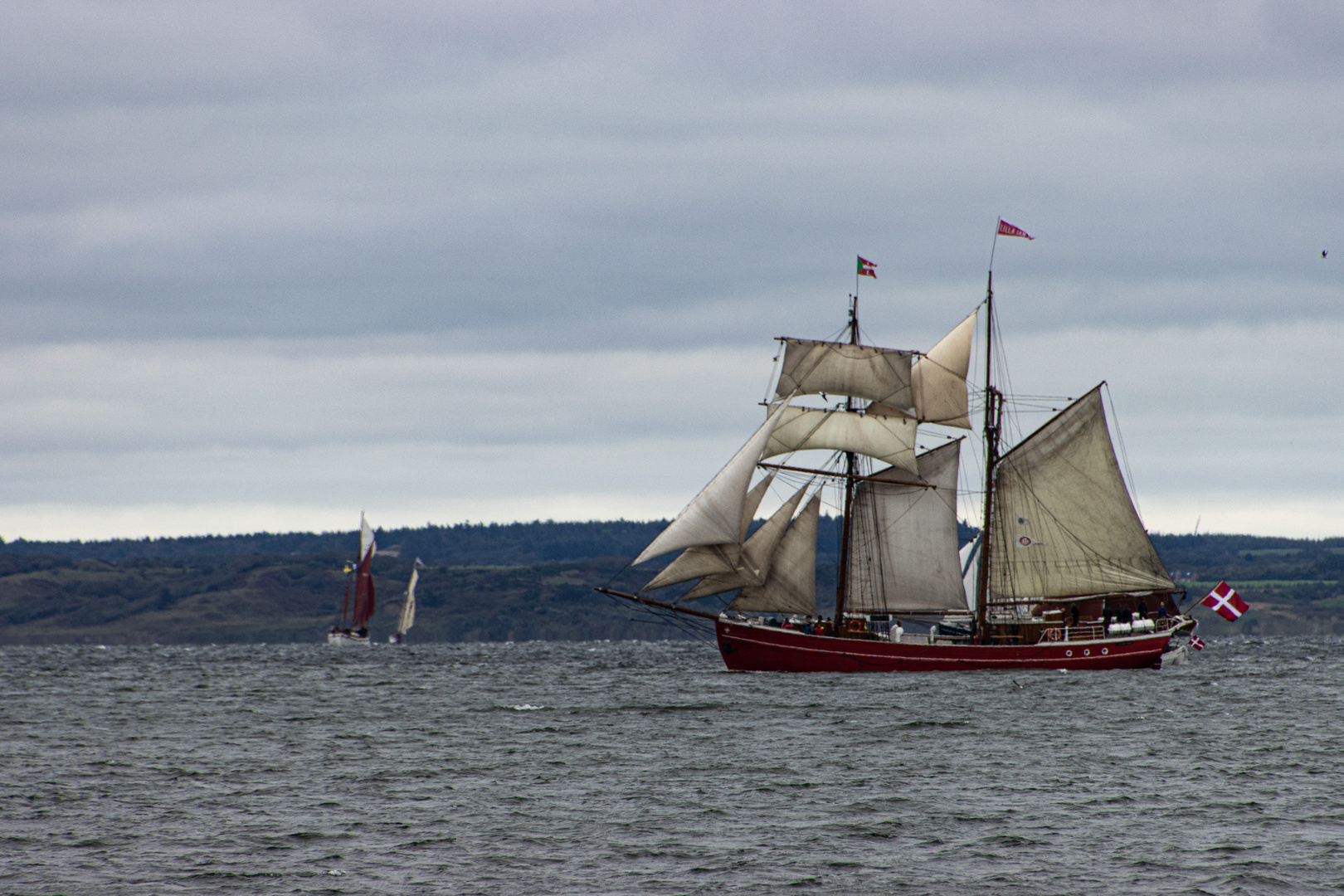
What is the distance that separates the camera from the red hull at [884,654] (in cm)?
9388

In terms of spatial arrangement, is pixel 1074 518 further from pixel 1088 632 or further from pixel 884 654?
pixel 884 654

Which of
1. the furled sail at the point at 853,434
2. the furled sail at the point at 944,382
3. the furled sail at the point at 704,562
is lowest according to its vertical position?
the furled sail at the point at 704,562

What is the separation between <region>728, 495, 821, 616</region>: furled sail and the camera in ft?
298

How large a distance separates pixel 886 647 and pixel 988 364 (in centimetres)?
1977

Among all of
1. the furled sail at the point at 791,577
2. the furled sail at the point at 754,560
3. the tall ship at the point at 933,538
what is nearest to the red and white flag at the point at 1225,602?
the tall ship at the point at 933,538

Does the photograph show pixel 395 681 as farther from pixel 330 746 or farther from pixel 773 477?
pixel 330 746

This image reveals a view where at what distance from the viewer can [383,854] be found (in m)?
34.5

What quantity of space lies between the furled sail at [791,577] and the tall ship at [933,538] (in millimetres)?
96

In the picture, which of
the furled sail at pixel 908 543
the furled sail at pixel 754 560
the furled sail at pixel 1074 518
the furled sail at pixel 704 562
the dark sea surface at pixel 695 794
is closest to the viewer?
the dark sea surface at pixel 695 794

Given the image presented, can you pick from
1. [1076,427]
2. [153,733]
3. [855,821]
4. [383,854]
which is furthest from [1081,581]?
[383,854]

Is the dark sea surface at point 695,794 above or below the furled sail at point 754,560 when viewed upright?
below

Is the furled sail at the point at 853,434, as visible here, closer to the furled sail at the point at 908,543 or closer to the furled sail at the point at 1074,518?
the furled sail at the point at 908,543

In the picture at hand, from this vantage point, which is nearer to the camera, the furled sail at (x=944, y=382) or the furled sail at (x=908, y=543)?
the furled sail at (x=908, y=543)

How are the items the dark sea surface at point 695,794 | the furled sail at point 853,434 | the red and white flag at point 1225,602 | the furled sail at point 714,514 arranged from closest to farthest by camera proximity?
1. the dark sea surface at point 695,794
2. the furled sail at point 714,514
3. the furled sail at point 853,434
4. the red and white flag at point 1225,602
